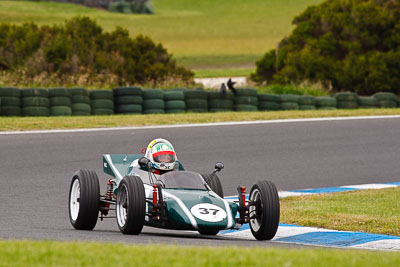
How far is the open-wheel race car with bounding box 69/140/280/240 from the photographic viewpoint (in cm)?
840

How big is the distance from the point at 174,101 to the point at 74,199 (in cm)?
1335

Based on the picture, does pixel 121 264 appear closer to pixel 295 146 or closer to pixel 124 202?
pixel 124 202

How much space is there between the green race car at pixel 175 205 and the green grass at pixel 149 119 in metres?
9.92

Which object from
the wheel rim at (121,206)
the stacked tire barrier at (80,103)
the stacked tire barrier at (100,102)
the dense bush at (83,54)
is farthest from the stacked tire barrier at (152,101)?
the wheel rim at (121,206)

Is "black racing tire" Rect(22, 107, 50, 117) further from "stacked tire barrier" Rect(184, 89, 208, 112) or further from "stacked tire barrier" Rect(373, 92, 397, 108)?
"stacked tire barrier" Rect(373, 92, 397, 108)

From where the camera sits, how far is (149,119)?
21328 mm

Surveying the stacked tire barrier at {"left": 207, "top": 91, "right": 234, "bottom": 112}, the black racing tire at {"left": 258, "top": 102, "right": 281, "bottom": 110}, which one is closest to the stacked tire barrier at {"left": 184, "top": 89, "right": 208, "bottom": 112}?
the stacked tire barrier at {"left": 207, "top": 91, "right": 234, "bottom": 112}

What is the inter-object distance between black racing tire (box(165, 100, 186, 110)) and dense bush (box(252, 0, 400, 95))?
26.9 feet

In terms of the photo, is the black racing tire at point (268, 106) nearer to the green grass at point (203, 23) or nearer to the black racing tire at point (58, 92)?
the black racing tire at point (58, 92)

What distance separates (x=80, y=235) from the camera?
8.68 meters

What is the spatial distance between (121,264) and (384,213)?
5.64 metres

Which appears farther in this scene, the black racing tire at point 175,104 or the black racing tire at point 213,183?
the black racing tire at point 175,104

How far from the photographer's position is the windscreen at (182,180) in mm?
9023

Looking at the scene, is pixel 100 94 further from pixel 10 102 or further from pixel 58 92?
pixel 10 102
